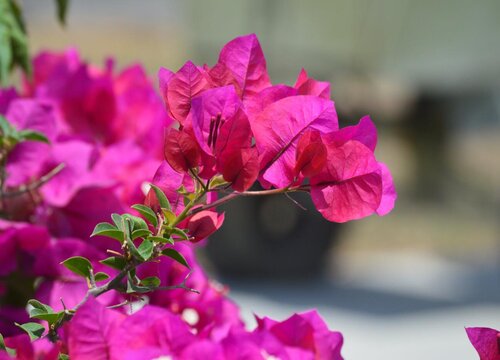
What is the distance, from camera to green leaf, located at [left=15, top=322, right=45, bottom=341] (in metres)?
0.41

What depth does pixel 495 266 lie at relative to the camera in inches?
194

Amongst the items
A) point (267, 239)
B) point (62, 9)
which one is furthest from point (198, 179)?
point (267, 239)

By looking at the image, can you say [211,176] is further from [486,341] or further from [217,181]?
[486,341]

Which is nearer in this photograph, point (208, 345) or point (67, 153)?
point (208, 345)

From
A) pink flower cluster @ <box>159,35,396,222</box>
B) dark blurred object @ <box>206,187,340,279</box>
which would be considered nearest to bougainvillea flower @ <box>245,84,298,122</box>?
pink flower cluster @ <box>159,35,396,222</box>

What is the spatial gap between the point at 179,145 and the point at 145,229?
0.04 metres

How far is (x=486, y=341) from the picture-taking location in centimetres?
43

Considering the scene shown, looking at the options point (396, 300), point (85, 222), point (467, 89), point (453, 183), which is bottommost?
point (453, 183)

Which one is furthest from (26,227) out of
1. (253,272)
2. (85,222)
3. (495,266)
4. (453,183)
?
(453,183)

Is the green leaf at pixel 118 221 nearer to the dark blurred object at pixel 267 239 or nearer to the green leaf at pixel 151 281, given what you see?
the green leaf at pixel 151 281

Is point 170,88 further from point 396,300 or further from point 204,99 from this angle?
point 396,300

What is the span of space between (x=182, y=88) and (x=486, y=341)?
182 mm

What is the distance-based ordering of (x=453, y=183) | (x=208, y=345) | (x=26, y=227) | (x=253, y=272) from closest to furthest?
(x=208, y=345), (x=26, y=227), (x=253, y=272), (x=453, y=183)

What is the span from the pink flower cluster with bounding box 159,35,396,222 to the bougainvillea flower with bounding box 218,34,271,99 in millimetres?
21
